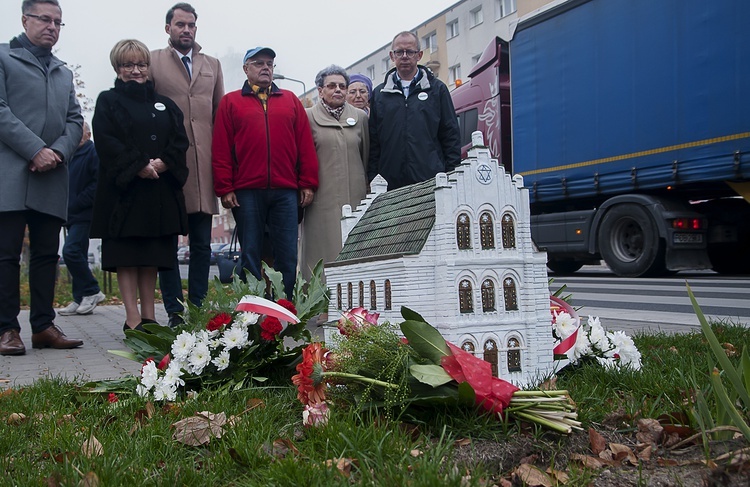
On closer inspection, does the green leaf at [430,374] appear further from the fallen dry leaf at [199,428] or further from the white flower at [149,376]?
the white flower at [149,376]

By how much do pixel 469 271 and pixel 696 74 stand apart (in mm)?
9625

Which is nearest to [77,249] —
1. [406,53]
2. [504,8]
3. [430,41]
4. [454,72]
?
[406,53]

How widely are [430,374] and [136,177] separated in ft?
12.1

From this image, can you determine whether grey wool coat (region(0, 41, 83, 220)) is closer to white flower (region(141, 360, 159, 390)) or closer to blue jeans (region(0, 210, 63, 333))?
blue jeans (region(0, 210, 63, 333))

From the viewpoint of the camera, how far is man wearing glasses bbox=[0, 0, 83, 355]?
542cm

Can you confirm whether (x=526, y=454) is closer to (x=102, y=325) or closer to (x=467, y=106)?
(x=102, y=325)

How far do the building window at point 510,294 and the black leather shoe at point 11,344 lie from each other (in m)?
3.96

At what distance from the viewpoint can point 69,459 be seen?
94.3 inches

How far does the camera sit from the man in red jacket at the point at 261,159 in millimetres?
5715

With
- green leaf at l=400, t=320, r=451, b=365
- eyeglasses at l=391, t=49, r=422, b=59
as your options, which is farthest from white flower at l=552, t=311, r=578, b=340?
eyeglasses at l=391, t=49, r=422, b=59

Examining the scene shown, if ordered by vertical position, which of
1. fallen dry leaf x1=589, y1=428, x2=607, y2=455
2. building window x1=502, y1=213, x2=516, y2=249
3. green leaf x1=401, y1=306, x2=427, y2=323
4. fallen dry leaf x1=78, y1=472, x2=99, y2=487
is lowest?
fallen dry leaf x1=589, y1=428, x2=607, y2=455

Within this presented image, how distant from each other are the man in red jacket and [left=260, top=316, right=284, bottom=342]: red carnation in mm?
2290

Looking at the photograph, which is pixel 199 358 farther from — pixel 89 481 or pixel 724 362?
pixel 724 362

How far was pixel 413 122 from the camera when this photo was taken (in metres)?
5.69
